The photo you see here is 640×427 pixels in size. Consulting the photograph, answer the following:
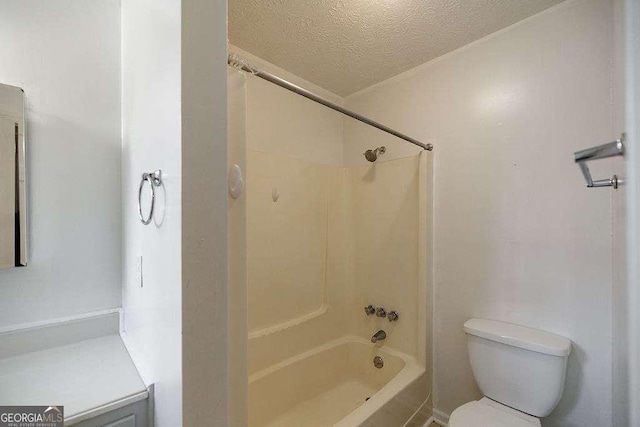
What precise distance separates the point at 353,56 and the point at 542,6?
105cm

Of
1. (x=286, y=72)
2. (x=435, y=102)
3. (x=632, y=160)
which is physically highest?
(x=286, y=72)

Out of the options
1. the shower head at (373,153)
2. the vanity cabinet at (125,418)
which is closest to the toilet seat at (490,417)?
the vanity cabinet at (125,418)

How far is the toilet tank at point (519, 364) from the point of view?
4.06 feet

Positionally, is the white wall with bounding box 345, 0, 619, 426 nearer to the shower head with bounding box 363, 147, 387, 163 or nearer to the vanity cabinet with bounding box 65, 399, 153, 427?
the shower head with bounding box 363, 147, 387, 163

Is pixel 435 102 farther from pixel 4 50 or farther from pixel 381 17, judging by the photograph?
pixel 4 50

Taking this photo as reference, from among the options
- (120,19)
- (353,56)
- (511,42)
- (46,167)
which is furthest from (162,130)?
(511,42)

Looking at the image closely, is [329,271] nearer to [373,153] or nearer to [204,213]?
[373,153]

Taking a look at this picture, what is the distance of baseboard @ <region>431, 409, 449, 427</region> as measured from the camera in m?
1.72

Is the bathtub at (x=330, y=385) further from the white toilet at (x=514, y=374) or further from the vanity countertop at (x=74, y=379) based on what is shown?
the vanity countertop at (x=74, y=379)

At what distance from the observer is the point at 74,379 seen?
2.76 feet

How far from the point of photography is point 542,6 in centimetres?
139

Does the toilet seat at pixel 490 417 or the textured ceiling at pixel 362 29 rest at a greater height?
the textured ceiling at pixel 362 29

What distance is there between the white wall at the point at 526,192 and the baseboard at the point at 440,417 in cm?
5

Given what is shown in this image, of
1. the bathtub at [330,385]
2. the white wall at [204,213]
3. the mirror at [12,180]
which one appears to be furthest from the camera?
the bathtub at [330,385]
